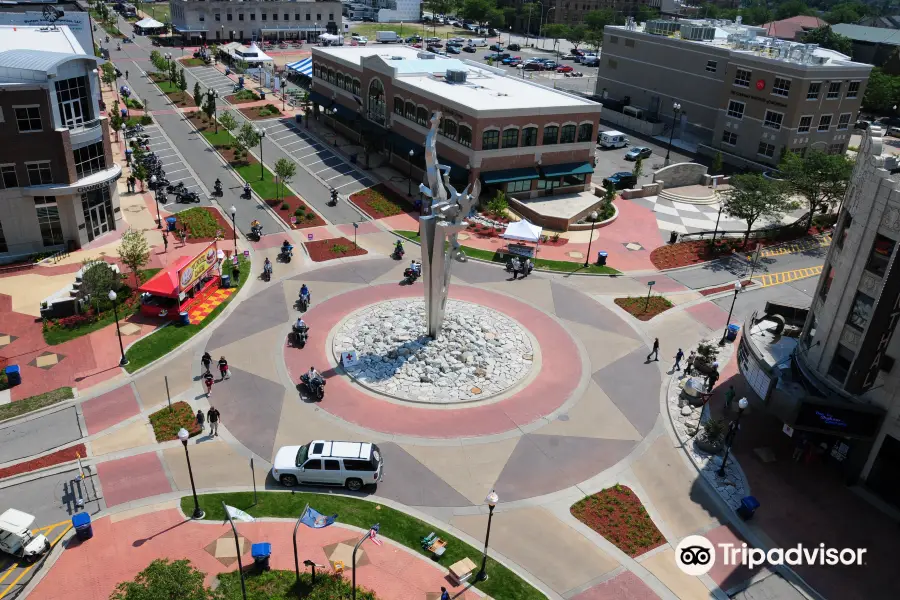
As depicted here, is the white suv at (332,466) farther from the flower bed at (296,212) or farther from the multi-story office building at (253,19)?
the multi-story office building at (253,19)

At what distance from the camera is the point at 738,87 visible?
271 feet

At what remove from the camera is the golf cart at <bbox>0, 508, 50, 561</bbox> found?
2581 cm

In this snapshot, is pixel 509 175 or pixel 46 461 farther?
pixel 509 175

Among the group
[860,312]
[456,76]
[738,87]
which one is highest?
[456,76]

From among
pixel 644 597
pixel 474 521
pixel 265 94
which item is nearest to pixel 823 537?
pixel 644 597

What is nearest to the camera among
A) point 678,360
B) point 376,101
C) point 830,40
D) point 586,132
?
point 678,360

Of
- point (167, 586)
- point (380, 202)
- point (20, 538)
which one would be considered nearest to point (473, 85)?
point (380, 202)

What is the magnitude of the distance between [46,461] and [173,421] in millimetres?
5669

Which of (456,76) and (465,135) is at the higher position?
(456,76)

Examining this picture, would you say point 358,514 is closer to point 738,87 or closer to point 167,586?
point 167,586

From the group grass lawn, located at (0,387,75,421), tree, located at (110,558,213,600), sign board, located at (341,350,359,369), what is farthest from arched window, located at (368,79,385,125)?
tree, located at (110,558,213,600)

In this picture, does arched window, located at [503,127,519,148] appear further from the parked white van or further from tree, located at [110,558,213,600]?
tree, located at [110,558,213,600]

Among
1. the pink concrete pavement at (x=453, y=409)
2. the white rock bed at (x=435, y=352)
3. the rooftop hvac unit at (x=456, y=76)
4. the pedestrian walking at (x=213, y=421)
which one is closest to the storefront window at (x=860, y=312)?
the pink concrete pavement at (x=453, y=409)

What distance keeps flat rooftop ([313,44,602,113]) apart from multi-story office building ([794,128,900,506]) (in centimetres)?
3522
